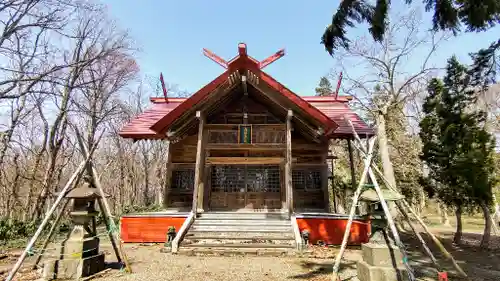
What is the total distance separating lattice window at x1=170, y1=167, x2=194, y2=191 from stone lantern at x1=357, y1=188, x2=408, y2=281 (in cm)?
823

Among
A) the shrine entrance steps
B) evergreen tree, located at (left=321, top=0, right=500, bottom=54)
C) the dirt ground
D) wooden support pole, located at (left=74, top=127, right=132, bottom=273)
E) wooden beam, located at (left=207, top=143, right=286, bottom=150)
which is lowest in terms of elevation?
the dirt ground

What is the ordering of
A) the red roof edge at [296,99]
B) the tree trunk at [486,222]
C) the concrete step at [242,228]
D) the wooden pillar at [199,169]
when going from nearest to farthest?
the concrete step at [242,228], the wooden pillar at [199,169], the red roof edge at [296,99], the tree trunk at [486,222]

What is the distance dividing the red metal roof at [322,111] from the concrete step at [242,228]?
4289 millimetres

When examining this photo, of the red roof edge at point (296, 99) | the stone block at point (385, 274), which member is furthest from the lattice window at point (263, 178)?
the stone block at point (385, 274)

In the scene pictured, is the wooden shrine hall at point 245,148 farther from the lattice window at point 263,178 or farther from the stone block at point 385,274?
the stone block at point 385,274

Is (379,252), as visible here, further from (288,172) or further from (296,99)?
(296,99)

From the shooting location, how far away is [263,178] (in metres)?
12.1

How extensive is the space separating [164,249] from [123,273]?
2142mm

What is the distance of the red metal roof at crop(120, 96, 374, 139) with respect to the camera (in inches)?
448

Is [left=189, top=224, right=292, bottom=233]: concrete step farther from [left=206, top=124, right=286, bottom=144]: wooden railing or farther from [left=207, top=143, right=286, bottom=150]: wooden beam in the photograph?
[left=206, top=124, right=286, bottom=144]: wooden railing

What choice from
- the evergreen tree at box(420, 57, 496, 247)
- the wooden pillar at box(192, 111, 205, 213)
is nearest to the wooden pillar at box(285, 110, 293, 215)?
the wooden pillar at box(192, 111, 205, 213)

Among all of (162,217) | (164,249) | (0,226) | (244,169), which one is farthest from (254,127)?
(0,226)

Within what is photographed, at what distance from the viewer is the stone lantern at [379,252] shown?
4.99 m

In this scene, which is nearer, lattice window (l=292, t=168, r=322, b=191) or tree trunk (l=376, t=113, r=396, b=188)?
lattice window (l=292, t=168, r=322, b=191)
